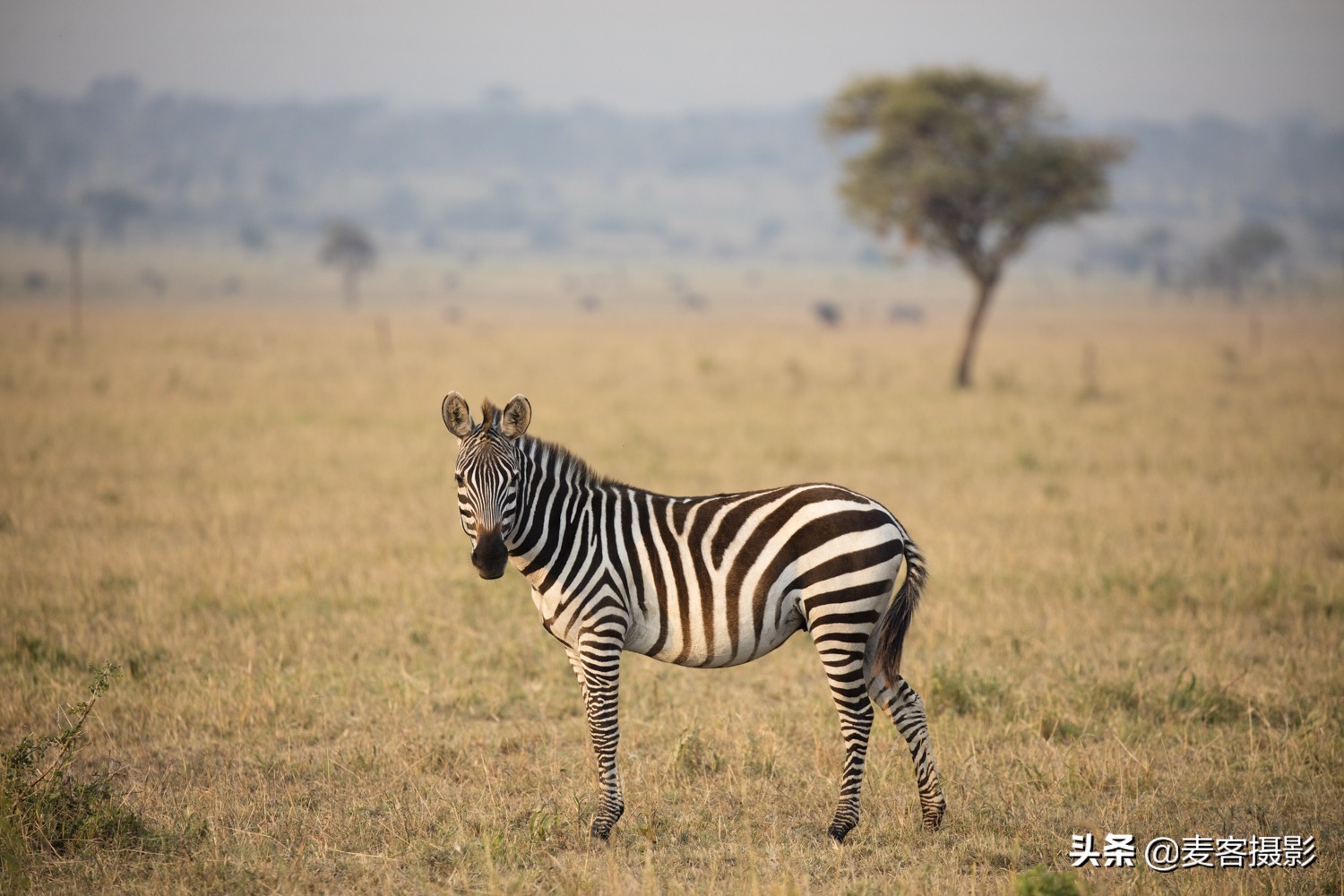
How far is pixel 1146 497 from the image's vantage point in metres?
15.2

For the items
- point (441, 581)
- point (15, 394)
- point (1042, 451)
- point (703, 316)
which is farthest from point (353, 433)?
point (703, 316)

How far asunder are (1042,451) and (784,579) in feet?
47.3

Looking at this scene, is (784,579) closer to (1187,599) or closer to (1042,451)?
(1187,599)

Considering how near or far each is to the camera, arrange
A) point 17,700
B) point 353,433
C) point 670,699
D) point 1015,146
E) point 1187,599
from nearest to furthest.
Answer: point 17,700
point 670,699
point 1187,599
point 353,433
point 1015,146

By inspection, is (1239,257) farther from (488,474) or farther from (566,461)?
(488,474)

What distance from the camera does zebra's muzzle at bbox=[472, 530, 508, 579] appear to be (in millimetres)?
5535

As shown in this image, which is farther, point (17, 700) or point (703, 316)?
point (703, 316)

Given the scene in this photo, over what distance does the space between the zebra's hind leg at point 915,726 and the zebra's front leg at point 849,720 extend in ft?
0.36

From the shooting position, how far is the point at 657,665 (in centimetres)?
934

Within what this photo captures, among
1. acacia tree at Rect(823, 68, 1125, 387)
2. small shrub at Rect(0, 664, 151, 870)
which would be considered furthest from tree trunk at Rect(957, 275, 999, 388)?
small shrub at Rect(0, 664, 151, 870)

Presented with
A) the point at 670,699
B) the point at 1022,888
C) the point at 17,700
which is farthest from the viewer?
the point at 670,699

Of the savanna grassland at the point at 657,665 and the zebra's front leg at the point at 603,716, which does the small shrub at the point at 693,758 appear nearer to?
the savanna grassland at the point at 657,665

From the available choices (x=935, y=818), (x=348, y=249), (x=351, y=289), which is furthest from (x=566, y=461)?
(x=348, y=249)

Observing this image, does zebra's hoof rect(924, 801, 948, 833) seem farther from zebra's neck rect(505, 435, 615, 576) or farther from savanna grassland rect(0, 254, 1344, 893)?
zebra's neck rect(505, 435, 615, 576)
